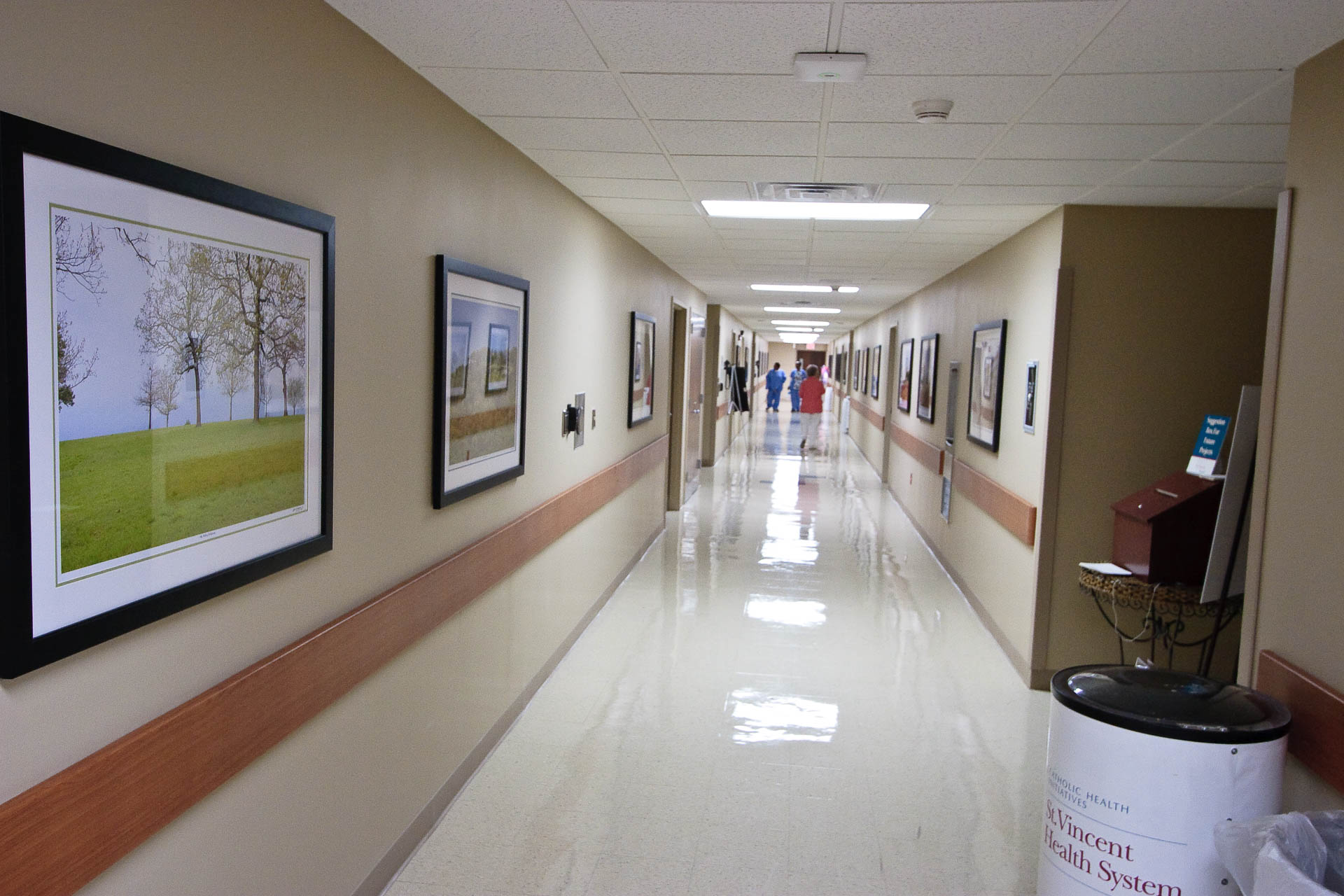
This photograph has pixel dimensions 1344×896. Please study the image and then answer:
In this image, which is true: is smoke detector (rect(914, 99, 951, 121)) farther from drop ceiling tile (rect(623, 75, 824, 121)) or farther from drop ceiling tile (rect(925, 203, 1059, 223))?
drop ceiling tile (rect(925, 203, 1059, 223))

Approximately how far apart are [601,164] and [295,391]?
91.0 inches

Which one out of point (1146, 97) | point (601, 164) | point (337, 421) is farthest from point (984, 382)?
point (337, 421)

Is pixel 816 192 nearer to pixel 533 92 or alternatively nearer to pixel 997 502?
pixel 533 92

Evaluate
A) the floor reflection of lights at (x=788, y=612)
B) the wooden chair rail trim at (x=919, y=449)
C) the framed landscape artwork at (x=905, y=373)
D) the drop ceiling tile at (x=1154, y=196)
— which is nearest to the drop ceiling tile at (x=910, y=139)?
the drop ceiling tile at (x=1154, y=196)

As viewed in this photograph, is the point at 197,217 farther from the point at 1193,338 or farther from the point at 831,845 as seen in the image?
the point at 1193,338

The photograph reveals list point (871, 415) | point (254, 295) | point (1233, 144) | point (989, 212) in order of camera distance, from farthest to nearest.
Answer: point (871, 415) → point (989, 212) → point (1233, 144) → point (254, 295)

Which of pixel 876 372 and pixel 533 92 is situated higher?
pixel 533 92

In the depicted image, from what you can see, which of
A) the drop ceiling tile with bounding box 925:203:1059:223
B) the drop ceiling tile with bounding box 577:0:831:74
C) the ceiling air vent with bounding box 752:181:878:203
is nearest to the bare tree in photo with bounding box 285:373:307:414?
the drop ceiling tile with bounding box 577:0:831:74

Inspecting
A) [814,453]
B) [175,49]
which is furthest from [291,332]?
[814,453]

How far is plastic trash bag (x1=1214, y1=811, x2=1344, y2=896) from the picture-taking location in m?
1.89

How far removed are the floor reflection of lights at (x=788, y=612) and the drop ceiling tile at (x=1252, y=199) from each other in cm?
322

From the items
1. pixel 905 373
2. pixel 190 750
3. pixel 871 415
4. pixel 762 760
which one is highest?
pixel 905 373

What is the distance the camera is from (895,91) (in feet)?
9.58

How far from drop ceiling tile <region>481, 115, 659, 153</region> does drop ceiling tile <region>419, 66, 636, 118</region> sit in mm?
70
